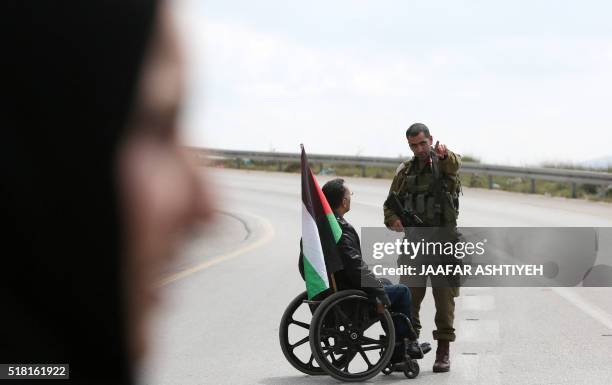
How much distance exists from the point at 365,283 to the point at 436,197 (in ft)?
3.08

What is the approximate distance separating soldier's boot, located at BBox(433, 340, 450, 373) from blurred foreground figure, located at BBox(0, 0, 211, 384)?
7408mm

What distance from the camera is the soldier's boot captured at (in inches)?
326

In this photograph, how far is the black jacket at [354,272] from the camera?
762 centimetres

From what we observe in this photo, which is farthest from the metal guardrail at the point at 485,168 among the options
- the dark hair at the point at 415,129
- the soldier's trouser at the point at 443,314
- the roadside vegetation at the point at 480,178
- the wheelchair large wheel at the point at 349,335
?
the wheelchair large wheel at the point at 349,335

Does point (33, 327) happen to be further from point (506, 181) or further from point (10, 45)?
point (506, 181)

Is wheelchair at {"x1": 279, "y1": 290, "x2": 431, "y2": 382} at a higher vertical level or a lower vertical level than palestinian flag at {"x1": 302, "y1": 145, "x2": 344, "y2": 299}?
lower

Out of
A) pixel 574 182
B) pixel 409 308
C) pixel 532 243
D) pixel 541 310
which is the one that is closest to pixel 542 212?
pixel 574 182

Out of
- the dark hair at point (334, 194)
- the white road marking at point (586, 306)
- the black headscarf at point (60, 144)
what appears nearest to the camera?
the black headscarf at point (60, 144)

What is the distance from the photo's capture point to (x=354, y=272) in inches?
300

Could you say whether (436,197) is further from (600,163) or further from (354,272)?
(600,163)

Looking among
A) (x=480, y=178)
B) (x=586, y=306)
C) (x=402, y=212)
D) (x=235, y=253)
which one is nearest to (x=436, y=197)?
(x=402, y=212)

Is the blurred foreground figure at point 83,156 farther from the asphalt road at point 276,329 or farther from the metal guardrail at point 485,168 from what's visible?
the metal guardrail at point 485,168

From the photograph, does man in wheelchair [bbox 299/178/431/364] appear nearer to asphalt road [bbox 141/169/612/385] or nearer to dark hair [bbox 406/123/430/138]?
asphalt road [bbox 141/169/612/385]

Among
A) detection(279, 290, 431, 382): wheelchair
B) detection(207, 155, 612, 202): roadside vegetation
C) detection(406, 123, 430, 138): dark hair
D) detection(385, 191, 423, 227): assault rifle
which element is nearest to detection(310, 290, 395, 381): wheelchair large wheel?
detection(279, 290, 431, 382): wheelchair
